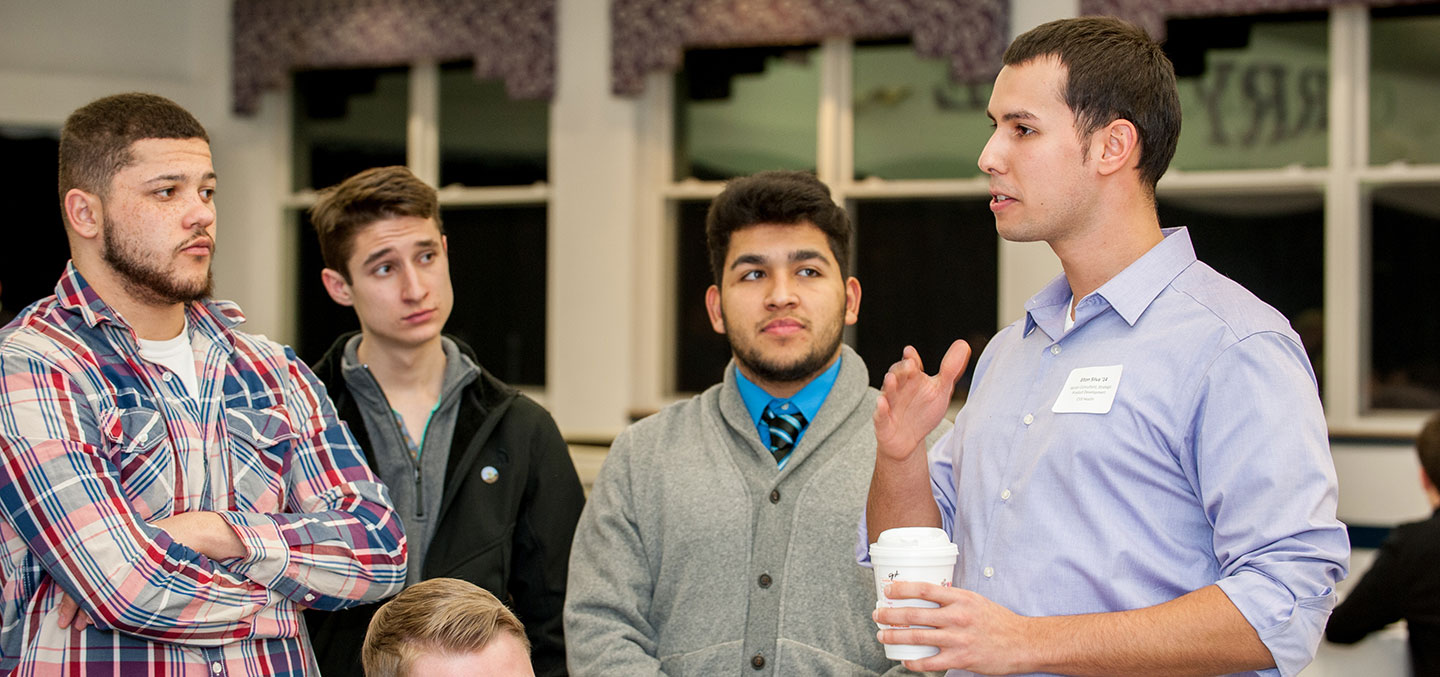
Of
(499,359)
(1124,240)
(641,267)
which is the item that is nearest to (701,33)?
(641,267)

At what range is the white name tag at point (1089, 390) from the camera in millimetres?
1511

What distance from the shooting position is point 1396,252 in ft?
16.4

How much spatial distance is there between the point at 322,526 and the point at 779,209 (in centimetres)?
97

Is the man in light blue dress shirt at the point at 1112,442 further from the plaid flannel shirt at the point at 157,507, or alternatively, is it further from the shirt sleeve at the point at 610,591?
the plaid flannel shirt at the point at 157,507

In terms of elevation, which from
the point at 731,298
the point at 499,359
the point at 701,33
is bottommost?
the point at 499,359

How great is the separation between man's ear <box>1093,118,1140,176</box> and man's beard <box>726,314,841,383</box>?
781mm

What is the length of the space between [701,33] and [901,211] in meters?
1.24

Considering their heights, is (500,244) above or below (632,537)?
above

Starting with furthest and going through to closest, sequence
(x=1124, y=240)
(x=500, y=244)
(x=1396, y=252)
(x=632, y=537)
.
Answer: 1. (x=500, y=244)
2. (x=1396, y=252)
3. (x=632, y=537)
4. (x=1124, y=240)

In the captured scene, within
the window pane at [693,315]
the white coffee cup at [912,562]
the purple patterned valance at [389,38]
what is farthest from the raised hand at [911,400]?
the purple patterned valance at [389,38]

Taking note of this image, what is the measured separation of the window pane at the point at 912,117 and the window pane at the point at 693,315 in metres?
0.85

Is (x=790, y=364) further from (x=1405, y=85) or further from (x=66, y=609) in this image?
(x=1405, y=85)

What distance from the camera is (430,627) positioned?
1722 millimetres

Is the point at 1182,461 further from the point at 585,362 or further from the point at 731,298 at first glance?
the point at 585,362
